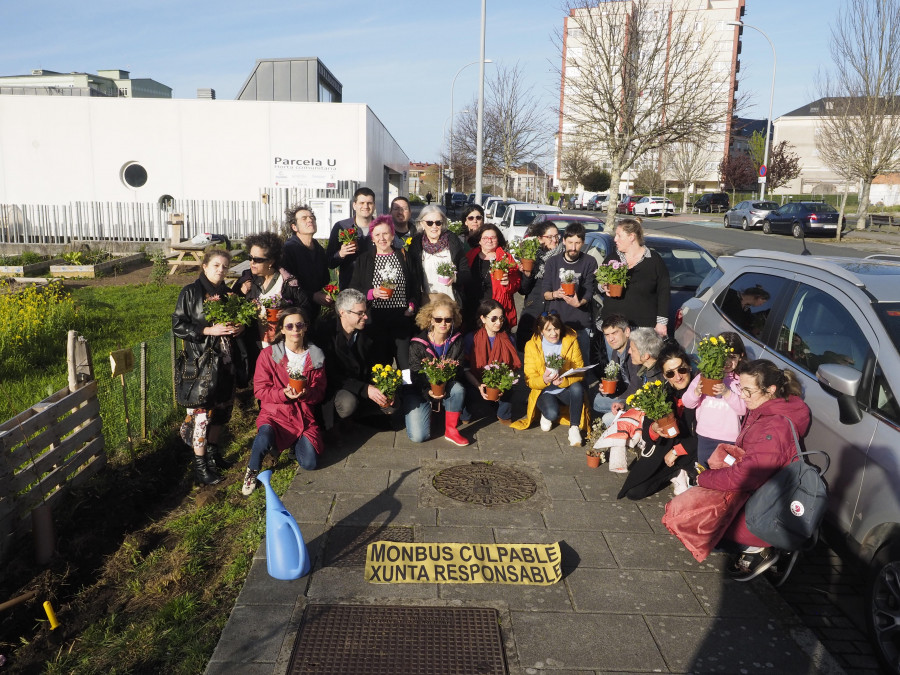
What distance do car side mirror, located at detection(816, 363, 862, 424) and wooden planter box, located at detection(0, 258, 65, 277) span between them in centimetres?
1734

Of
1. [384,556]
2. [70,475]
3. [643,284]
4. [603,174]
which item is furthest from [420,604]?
[603,174]

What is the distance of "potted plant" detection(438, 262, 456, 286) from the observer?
707 centimetres

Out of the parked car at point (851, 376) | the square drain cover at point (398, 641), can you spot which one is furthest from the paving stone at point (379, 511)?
the parked car at point (851, 376)

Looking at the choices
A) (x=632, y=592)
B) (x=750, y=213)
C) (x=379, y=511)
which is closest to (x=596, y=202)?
(x=750, y=213)

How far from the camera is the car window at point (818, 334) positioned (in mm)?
4363

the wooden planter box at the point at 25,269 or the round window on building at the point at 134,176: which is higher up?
the round window on building at the point at 134,176

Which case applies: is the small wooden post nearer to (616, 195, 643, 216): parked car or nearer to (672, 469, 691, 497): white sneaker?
(672, 469, 691, 497): white sneaker

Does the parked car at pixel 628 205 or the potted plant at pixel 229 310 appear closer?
the potted plant at pixel 229 310

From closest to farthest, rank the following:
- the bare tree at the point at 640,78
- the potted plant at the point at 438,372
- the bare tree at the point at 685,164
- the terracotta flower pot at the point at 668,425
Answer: the terracotta flower pot at the point at 668,425, the potted plant at the point at 438,372, the bare tree at the point at 640,78, the bare tree at the point at 685,164

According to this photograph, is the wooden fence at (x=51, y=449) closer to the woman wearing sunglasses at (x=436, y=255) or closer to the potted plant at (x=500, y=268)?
the woman wearing sunglasses at (x=436, y=255)

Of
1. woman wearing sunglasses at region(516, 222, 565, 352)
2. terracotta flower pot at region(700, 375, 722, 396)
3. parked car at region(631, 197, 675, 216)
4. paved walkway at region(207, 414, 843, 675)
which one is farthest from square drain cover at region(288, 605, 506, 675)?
parked car at region(631, 197, 675, 216)

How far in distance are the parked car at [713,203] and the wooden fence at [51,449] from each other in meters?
55.8

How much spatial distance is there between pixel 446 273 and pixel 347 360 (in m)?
1.43

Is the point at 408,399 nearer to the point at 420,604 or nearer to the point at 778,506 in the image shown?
the point at 420,604
